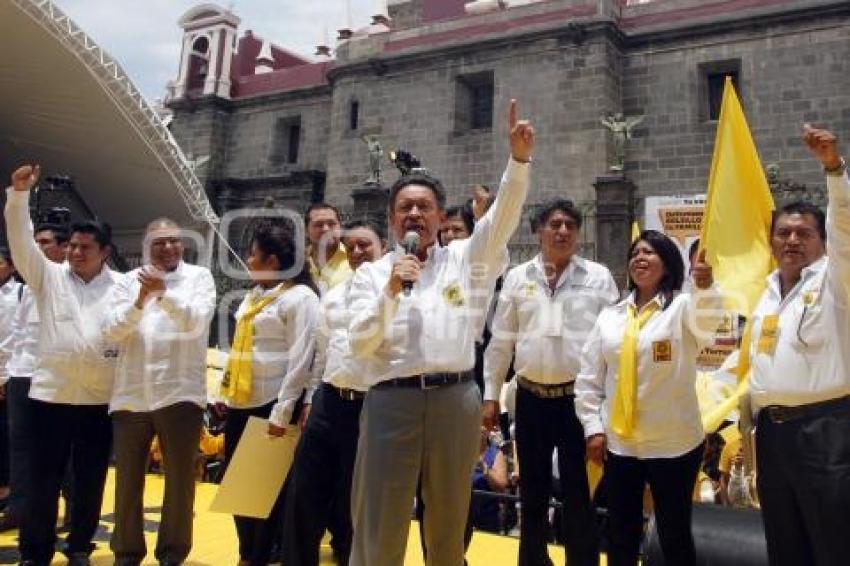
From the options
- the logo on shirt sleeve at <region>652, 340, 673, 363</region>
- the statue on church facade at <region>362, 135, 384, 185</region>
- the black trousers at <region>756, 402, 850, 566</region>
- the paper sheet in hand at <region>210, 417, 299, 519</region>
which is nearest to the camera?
the black trousers at <region>756, 402, 850, 566</region>

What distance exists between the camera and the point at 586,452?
3.96 metres

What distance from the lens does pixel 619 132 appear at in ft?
50.5

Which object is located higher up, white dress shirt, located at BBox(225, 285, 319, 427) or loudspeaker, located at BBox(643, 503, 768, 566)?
white dress shirt, located at BBox(225, 285, 319, 427)

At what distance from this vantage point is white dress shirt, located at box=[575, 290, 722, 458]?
3.60 m

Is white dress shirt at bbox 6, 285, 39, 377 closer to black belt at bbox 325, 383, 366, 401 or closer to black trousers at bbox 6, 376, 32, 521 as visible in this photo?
black trousers at bbox 6, 376, 32, 521

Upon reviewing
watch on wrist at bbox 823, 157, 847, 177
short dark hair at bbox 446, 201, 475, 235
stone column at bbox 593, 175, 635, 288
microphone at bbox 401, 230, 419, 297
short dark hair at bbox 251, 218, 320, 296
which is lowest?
microphone at bbox 401, 230, 419, 297

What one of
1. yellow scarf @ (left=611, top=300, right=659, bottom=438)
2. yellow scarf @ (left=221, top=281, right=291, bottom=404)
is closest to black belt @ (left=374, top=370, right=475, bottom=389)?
yellow scarf @ (left=611, top=300, right=659, bottom=438)

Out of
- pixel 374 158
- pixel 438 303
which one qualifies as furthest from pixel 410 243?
pixel 374 158

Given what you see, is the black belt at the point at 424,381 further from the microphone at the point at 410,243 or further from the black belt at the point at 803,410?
the black belt at the point at 803,410

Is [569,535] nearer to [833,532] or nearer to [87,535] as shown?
[833,532]

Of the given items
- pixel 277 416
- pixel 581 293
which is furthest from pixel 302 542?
pixel 581 293

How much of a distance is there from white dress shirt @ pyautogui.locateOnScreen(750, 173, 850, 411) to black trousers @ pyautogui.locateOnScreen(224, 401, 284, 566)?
2.81 meters

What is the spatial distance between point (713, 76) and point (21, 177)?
50.2 feet

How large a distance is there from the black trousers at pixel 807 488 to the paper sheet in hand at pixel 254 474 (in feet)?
8.39
